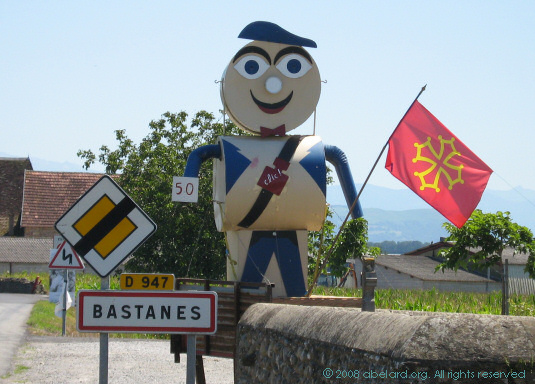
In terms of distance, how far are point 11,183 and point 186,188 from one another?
55735 mm

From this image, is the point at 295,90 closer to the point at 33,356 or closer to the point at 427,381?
the point at 33,356

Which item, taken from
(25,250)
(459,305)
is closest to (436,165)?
(459,305)


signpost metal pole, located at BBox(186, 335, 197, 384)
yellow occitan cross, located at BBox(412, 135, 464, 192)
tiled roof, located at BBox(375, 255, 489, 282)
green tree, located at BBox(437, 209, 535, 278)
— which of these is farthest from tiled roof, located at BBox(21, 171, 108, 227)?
signpost metal pole, located at BBox(186, 335, 197, 384)

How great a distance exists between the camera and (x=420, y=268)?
213ft

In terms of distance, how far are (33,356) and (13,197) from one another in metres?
51.0

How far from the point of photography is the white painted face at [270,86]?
12.2 m

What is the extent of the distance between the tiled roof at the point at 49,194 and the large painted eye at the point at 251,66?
1819 inches

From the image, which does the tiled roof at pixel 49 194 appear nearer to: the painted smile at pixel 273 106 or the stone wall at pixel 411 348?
the painted smile at pixel 273 106

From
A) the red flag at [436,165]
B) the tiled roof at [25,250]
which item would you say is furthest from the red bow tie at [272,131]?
the tiled roof at [25,250]

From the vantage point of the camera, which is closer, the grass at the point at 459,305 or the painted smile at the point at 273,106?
the painted smile at the point at 273,106

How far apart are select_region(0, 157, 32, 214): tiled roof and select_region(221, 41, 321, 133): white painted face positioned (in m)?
54.1

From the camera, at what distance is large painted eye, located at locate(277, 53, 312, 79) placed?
40.2 feet

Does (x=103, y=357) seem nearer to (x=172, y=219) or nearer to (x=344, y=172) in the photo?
(x=344, y=172)

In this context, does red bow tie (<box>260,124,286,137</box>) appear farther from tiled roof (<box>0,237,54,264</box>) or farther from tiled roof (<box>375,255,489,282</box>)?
tiled roof (<box>375,255,489,282</box>)
